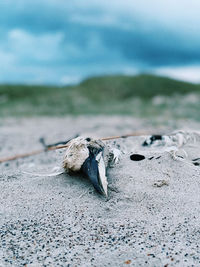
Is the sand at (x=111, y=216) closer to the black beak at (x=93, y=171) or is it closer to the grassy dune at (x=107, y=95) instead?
the black beak at (x=93, y=171)

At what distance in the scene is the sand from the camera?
2.17 metres

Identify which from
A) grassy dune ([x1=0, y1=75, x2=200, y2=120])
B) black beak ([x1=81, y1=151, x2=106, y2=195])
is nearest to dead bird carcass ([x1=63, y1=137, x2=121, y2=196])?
black beak ([x1=81, y1=151, x2=106, y2=195])

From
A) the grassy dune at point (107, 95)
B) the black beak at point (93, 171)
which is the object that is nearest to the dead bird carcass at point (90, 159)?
the black beak at point (93, 171)

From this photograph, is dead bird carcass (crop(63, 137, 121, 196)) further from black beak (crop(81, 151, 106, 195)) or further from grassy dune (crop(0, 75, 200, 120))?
grassy dune (crop(0, 75, 200, 120))

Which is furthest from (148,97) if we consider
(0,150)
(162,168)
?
(162,168)

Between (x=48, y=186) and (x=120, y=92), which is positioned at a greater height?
(x=48, y=186)

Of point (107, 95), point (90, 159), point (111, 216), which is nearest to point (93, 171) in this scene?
point (90, 159)

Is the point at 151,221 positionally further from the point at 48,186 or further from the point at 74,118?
the point at 74,118

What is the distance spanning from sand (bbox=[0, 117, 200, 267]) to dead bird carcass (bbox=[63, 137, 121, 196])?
0.08 metres

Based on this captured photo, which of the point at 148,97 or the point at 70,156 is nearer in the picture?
the point at 70,156

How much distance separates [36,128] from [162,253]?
8.20 metres

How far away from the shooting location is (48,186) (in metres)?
2.97

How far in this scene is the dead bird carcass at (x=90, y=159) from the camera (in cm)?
278

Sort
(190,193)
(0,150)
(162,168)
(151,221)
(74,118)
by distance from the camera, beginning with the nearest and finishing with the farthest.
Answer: (151,221) → (190,193) → (162,168) → (0,150) → (74,118)
